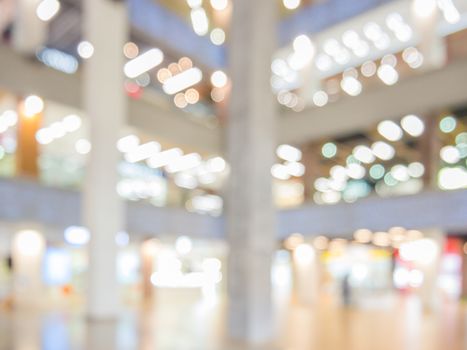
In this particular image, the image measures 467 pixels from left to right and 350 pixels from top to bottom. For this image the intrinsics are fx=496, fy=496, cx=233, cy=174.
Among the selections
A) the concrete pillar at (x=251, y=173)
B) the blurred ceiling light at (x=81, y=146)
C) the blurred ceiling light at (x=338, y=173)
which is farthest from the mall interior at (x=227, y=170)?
the blurred ceiling light at (x=338, y=173)

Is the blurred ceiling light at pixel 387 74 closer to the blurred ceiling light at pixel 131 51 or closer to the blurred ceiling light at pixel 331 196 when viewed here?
the blurred ceiling light at pixel 331 196

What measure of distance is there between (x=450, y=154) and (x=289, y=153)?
7945 mm

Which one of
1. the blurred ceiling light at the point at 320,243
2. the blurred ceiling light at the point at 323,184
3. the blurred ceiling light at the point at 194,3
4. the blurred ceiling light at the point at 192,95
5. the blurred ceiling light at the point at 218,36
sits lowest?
the blurred ceiling light at the point at 320,243

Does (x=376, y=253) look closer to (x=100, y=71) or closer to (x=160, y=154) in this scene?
(x=160, y=154)

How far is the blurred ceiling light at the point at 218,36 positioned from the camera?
75.6 feet

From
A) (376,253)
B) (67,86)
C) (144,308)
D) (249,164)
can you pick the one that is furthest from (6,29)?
(376,253)

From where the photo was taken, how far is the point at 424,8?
16.3 m

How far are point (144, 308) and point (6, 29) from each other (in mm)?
14457

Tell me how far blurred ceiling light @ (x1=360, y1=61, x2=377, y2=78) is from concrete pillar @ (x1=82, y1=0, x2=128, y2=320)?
11.2 metres

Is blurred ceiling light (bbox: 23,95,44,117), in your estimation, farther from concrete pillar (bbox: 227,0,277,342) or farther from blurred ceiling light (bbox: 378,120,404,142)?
blurred ceiling light (bbox: 378,120,404,142)

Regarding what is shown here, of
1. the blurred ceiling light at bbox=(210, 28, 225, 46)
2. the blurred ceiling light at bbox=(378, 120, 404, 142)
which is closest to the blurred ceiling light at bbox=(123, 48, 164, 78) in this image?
the blurred ceiling light at bbox=(210, 28, 225, 46)

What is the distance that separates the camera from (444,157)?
69.8 ft

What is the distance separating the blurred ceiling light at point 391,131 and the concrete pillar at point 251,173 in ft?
49.5

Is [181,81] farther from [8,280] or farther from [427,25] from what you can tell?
[427,25]
